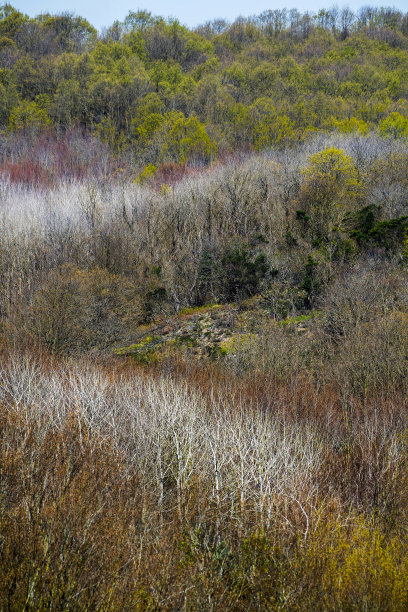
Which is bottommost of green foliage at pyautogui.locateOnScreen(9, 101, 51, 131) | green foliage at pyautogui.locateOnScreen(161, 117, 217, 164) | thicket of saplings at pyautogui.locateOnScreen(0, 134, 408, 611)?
thicket of saplings at pyautogui.locateOnScreen(0, 134, 408, 611)

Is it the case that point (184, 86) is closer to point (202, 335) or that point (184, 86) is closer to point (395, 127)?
point (395, 127)

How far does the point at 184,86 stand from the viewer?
3784cm

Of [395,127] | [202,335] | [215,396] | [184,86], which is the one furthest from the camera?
[184,86]

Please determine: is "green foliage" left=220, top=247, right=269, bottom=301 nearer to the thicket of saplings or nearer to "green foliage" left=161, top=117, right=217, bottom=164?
the thicket of saplings

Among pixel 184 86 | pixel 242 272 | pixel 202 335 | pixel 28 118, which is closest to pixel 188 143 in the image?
pixel 184 86

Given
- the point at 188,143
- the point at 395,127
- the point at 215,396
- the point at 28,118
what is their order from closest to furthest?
the point at 215,396 → the point at 395,127 → the point at 188,143 → the point at 28,118

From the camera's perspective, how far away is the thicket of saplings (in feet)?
10.7

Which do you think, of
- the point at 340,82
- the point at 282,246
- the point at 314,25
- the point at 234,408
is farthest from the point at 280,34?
the point at 234,408

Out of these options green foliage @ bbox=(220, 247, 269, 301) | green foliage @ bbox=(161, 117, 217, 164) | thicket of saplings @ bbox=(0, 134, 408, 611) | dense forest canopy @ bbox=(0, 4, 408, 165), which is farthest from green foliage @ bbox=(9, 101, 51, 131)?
green foliage @ bbox=(220, 247, 269, 301)

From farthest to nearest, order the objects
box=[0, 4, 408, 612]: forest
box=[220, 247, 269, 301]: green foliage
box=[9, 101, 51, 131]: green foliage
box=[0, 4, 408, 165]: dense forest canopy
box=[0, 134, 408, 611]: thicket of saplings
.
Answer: box=[9, 101, 51, 131]: green foliage → box=[0, 4, 408, 165]: dense forest canopy → box=[220, 247, 269, 301]: green foliage → box=[0, 4, 408, 612]: forest → box=[0, 134, 408, 611]: thicket of saplings

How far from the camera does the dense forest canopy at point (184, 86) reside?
30047 millimetres

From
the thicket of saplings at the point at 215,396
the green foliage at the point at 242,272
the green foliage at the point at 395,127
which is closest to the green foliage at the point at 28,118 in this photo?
the thicket of saplings at the point at 215,396

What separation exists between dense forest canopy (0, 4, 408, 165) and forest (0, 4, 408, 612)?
24 centimetres

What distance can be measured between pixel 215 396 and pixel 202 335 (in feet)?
15.8
